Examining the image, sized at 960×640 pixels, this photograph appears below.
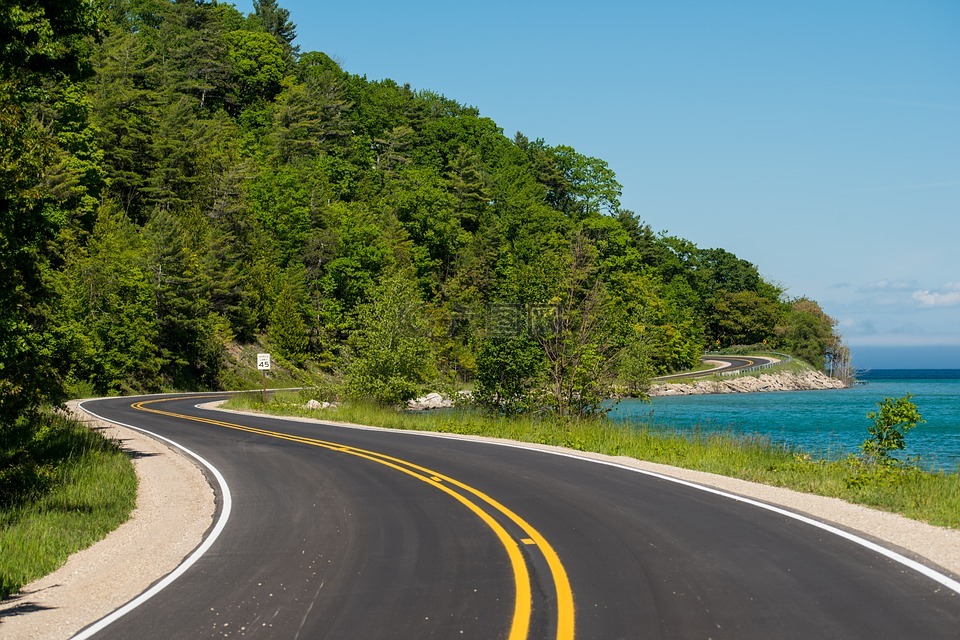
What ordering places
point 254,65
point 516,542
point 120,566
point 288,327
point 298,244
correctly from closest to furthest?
point 120,566 → point 516,542 → point 288,327 → point 298,244 → point 254,65

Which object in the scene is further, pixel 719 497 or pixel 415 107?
pixel 415 107

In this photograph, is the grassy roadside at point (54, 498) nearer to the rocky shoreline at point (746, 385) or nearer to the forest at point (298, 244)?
the forest at point (298, 244)

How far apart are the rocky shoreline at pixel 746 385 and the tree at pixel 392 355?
4456 cm

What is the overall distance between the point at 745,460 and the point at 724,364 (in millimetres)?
92804

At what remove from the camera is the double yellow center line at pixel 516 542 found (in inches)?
252

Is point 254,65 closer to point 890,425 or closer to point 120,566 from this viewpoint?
point 890,425

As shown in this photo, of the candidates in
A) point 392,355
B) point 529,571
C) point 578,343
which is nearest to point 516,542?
point 529,571

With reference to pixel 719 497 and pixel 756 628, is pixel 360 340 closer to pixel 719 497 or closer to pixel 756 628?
pixel 719 497

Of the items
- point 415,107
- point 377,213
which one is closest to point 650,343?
point 377,213

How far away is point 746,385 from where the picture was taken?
91312mm

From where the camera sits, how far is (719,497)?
12.2 m

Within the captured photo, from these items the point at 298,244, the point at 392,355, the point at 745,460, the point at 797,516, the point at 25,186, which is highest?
the point at 298,244

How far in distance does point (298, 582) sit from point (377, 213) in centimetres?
8515

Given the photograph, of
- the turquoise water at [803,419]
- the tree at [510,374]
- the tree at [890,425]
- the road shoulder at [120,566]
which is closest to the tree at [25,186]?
the road shoulder at [120,566]
